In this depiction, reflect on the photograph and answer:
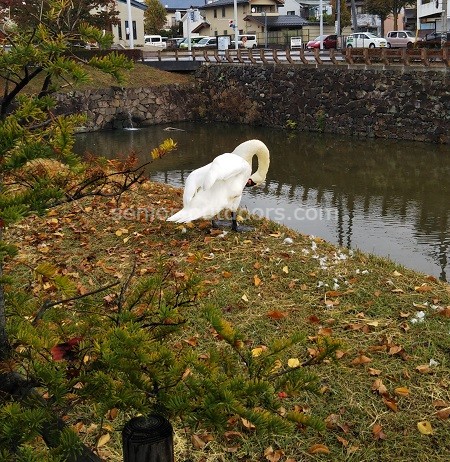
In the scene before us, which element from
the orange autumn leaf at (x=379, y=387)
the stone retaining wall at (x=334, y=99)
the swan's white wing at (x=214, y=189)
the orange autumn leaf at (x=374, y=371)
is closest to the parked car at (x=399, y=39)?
the stone retaining wall at (x=334, y=99)

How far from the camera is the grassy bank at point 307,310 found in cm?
346

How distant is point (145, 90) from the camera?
984 inches

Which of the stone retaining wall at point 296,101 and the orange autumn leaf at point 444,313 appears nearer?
the orange autumn leaf at point 444,313

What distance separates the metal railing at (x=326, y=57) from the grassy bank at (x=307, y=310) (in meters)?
13.4

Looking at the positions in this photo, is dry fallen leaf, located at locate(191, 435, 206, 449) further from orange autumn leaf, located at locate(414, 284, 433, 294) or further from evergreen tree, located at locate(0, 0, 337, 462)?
orange autumn leaf, located at locate(414, 284, 433, 294)

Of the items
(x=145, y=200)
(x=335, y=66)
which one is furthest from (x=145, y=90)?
(x=145, y=200)

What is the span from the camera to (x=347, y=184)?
13.7 metres

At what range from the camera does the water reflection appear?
959cm

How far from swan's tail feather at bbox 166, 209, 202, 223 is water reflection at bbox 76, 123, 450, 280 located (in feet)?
11.2

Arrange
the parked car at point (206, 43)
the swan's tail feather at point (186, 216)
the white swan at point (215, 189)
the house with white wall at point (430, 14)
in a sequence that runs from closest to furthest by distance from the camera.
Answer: the swan's tail feather at point (186, 216) → the white swan at point (215, 189) → the house with white wall at point (430, 14) → the parked car at point (206, 43)

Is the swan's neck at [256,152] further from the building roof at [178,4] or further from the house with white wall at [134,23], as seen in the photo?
the building roof at [178,4]

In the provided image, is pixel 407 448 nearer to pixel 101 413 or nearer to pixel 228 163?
pixel 101 413

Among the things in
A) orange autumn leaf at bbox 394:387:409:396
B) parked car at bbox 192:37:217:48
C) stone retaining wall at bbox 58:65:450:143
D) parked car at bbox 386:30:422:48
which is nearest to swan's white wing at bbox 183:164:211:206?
orange autumn leaf at bbox 394:387:409:396

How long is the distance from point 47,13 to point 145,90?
2349 centimetres
